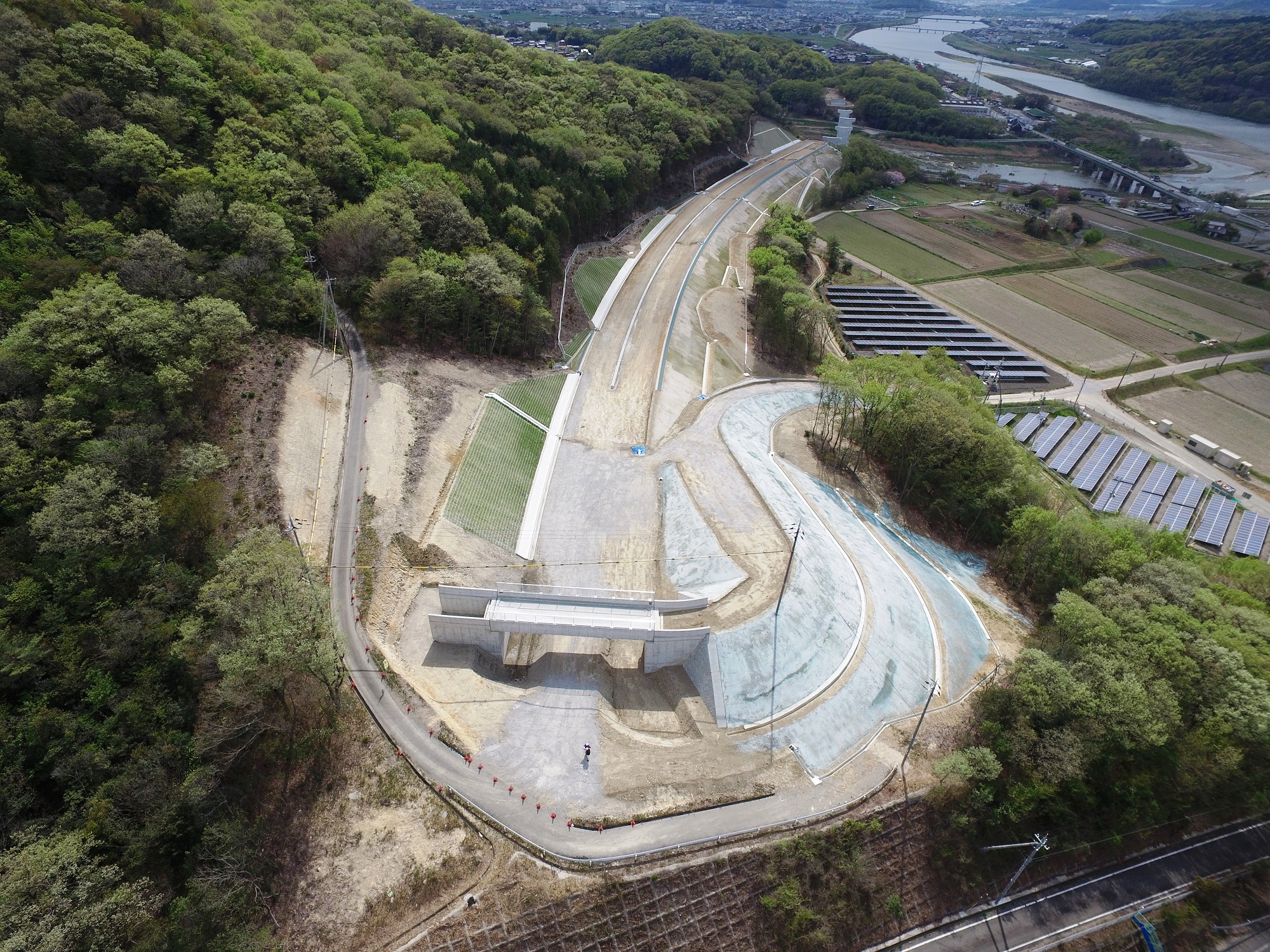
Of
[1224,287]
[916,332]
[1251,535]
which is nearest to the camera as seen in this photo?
[1251,535]

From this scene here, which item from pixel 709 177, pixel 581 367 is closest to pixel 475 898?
pixel 581 367

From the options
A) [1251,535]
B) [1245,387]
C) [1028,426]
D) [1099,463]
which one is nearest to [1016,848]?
[1251,535]

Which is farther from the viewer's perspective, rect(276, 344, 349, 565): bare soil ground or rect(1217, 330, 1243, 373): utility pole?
rect(1217, 330, 1243, 373): utility pole

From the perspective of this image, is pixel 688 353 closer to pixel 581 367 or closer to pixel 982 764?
pixel 581 367

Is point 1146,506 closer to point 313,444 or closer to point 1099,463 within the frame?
point 1099,463

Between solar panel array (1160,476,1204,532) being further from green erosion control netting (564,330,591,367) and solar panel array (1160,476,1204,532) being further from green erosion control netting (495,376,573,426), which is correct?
green erosion control netting (564,330,591,367)

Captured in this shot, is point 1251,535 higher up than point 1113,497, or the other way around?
point 1251,535

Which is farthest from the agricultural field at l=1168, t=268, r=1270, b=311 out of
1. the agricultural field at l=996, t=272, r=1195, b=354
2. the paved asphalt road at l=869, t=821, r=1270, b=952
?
the paved asphalt road at l=869, t=821, r=1270, b=952
